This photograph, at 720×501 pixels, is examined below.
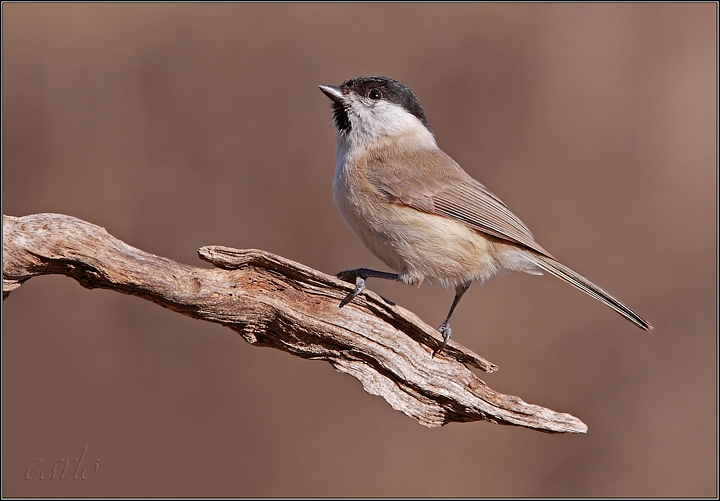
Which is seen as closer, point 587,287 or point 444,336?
point 444,336

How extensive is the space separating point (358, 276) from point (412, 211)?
0.56 metres

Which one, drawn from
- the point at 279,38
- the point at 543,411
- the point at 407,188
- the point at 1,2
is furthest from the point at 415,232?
the point at 1,2

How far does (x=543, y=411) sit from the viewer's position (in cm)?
343

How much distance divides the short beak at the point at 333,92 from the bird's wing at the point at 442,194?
20.9 inches

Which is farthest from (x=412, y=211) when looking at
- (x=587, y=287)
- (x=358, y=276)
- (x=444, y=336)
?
(x=587, y=287)

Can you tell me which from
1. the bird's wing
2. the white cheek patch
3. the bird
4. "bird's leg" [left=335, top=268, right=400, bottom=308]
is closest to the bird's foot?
the bird

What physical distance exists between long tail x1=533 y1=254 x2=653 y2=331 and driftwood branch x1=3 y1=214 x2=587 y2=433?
72cm

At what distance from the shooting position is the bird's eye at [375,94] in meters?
4.27

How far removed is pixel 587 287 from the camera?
3.78 meters

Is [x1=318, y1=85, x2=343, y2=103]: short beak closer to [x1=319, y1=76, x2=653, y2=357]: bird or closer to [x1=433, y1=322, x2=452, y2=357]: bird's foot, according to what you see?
[x1=319, y1=76, x2=653, y2=357]: bird

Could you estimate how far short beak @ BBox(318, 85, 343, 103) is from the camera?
423 cm

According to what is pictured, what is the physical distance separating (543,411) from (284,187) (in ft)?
12.5

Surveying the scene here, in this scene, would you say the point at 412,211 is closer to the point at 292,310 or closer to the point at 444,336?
the point at 444,336

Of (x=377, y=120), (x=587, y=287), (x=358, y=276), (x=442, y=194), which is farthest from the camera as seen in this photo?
(x=377, y=120)
